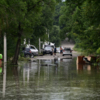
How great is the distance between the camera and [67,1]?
19547mm

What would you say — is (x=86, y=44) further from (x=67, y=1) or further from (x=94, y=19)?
(x=67, y=1)

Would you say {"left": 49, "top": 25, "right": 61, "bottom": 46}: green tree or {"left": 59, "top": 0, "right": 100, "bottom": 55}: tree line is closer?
{"left": 59, "top": 0, "right": 100, "bottom": 55}: tree line

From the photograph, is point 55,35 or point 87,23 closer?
point 87,23

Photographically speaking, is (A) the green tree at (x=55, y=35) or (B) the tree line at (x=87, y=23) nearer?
(B) the tree line at (x=87, y=23)

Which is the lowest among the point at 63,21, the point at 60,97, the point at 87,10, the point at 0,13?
the point at 60,97

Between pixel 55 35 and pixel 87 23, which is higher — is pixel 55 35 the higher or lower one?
the higher one

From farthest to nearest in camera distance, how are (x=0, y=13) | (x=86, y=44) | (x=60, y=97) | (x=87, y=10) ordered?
1. (x=86, y=44)
2. (x=87, y=10)
3. (x=0, y=13)
4. (x=60, y=97)

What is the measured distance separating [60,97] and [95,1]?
10.2m

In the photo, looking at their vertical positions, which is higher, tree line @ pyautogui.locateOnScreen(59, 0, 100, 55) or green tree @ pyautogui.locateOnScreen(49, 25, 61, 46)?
green tree @ pyautogui.locateOnScreen(49, 25, 61, 46)

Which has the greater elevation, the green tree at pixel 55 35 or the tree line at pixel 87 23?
the green tree at pixel 55 35

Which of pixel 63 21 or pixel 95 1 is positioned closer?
pixel 95 1

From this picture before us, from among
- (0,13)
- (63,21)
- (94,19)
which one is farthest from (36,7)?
(63,21)

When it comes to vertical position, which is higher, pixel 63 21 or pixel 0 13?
pixel 63 21

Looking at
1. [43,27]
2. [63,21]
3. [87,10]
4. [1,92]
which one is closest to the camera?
[1,92]
